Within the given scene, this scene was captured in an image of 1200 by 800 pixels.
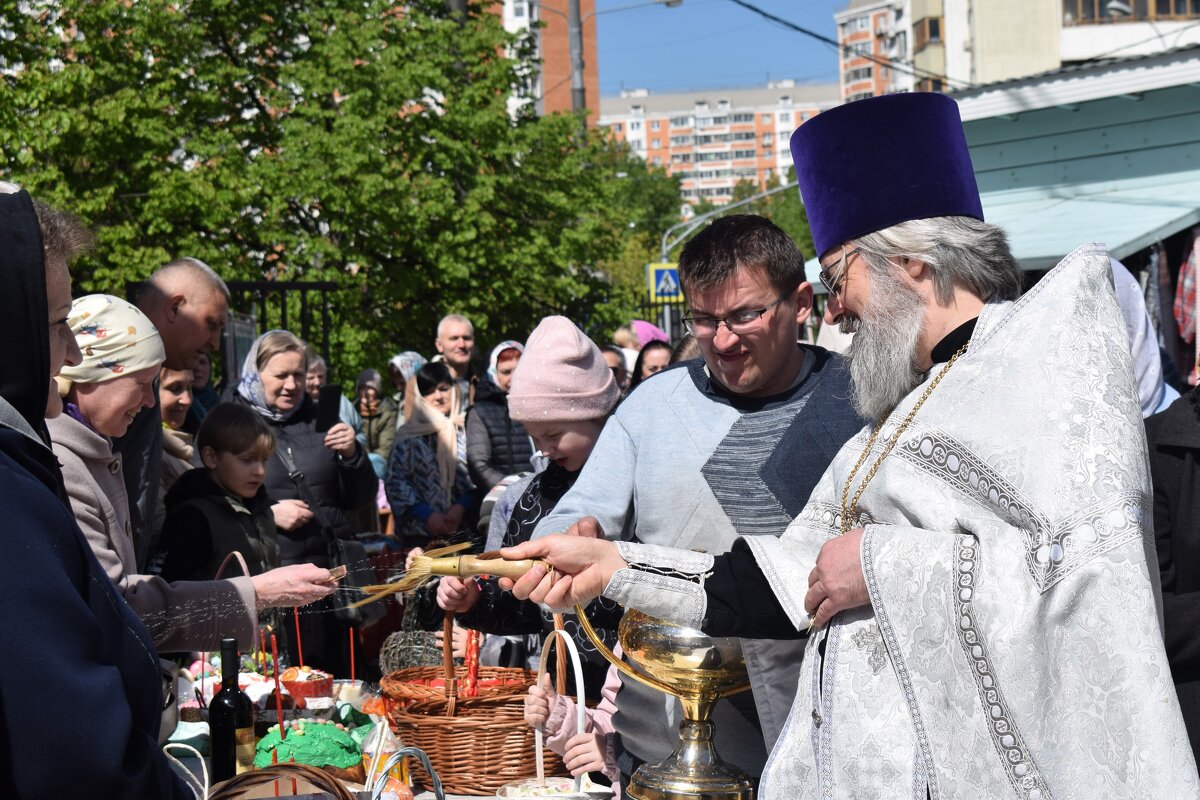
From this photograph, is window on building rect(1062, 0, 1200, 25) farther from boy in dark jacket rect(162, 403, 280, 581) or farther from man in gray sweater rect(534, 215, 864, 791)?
man in gray sweater rect(534, 215, 864, 791)

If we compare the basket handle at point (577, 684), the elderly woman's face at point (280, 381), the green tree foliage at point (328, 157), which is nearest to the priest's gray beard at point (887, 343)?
the basket handle at point (577, 684)

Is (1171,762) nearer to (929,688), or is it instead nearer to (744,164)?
(929,688)

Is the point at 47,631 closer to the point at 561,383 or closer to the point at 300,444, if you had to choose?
the point at 561,383

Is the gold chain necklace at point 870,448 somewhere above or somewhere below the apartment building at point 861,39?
below

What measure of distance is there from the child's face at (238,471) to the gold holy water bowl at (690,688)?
2436 mm

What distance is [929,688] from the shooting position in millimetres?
2326

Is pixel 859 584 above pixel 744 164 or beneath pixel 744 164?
beneath

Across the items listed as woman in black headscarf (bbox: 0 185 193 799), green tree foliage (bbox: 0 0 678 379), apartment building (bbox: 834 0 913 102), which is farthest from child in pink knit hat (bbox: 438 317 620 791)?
apartment building (bbox: 834 0 913 102)

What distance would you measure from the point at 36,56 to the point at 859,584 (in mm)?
14132

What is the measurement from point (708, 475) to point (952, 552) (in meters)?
0.96

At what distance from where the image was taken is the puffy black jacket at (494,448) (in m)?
7.49

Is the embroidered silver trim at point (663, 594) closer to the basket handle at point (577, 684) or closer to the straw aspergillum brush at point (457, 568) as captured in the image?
the straw aspergillum brush at point (457, 568)

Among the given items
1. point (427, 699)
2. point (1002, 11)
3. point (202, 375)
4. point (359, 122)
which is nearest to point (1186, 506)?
point (427, 699)

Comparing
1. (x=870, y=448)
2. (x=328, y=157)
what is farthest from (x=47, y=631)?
(x=328, y=157)
